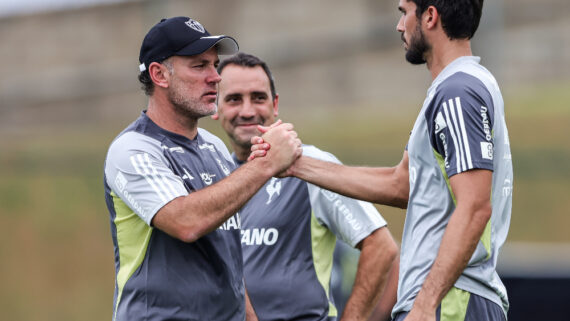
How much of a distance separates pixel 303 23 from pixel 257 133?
1152 cm

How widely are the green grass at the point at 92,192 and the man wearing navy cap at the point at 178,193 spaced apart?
7.38 metres

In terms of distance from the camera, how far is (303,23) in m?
16.2


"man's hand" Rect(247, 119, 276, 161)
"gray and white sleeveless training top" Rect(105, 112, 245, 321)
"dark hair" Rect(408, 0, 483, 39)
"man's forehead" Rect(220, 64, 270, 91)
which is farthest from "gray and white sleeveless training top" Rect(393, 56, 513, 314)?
"man's forehead" Rect(220, 64, 270, 91)

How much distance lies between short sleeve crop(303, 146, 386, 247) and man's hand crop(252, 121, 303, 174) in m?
0.44

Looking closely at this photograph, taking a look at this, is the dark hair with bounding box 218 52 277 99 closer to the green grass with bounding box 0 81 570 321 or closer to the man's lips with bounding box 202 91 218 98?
the man's lips with bounding box 202 91 218 98

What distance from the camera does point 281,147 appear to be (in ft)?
13.6

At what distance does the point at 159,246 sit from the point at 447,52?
4.80 feet

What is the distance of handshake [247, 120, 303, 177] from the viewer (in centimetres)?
405

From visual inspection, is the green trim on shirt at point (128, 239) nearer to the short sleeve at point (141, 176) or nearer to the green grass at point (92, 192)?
the short sleeve at point (141, 176)

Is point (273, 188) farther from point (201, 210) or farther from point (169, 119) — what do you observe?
point (201, 210)

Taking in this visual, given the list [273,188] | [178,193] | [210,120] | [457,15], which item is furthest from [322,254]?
[210,120]

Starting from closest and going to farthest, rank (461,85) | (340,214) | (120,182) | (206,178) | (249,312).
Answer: (461,85) → (120,182) → (206,178) → (249,312) → (340,214)

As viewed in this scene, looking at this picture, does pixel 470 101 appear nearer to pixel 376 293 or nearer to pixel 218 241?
pixel 218 241

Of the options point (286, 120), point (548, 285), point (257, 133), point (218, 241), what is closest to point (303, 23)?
point (286, 120)
